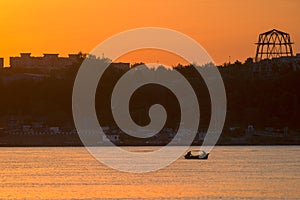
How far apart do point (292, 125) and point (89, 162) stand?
7344cm

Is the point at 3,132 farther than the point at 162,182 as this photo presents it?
Yes

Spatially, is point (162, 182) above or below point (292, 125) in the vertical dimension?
below

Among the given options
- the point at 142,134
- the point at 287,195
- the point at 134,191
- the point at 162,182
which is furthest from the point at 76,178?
the point at 142,134

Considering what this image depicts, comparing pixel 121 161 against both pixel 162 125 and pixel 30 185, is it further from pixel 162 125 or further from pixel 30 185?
pixel 162 125

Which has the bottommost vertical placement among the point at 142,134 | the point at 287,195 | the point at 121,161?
the point at 287,195

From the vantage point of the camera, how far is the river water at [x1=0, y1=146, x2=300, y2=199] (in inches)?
3278

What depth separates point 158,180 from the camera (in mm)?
96062

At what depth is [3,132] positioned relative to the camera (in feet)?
624

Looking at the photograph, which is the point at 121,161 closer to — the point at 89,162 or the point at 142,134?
the point at 89,162

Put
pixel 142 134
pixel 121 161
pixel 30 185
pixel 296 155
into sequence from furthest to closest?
1. pixel 142 134
2. pixel 296 155
3. pixel 121 161
4. pixel 30 185

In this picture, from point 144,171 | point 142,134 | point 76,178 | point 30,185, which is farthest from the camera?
point 142,134

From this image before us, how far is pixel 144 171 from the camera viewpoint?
108m

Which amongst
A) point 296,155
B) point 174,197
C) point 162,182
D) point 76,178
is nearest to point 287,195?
point 174,197

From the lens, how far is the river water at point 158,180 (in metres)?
83.2
